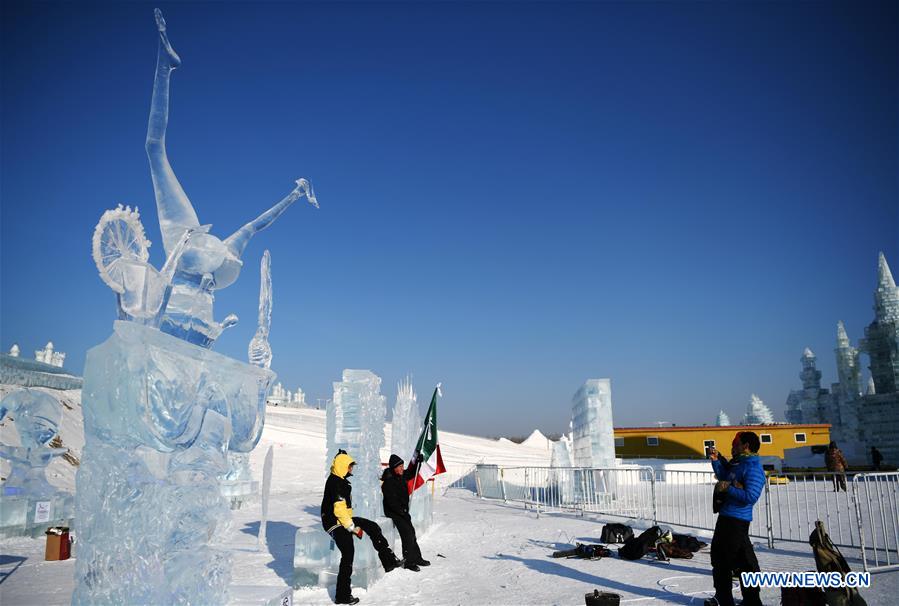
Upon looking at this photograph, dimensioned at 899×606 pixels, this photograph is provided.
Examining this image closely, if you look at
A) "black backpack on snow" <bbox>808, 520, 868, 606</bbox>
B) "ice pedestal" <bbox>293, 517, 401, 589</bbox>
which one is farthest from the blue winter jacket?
"ice pedestal" <bbox>293, 517, 401, 589</bbox>

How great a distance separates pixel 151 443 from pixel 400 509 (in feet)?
17.7

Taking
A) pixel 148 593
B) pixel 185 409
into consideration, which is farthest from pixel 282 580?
pixel 185 409

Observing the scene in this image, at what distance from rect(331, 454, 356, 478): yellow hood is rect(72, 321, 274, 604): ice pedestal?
2.51m

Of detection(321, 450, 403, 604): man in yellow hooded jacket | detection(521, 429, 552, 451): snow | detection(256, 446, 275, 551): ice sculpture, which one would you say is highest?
detection(256, 446, 275, 551): ice sculpture

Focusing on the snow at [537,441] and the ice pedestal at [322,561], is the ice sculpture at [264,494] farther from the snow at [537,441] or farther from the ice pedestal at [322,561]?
the snow at [537,441]

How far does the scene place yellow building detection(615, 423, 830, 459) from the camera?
3250 cm

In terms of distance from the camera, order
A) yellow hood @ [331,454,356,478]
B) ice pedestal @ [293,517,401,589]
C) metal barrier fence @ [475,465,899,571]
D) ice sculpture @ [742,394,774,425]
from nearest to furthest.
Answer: yellow hood @ [331,454,356,478]
ice pedestal @ [293,517,401,589]
metal barrier fence @ [475,465,899,571]
ice sculpture @ [742,394,774,425]

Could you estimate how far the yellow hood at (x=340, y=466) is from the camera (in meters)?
6.79

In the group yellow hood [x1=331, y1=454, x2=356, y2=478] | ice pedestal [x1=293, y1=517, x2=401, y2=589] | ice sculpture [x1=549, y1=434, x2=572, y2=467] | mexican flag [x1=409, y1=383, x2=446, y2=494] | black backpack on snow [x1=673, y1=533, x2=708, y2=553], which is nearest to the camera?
yellow hood [x1=331, y1=454, x2=356, y2=478]

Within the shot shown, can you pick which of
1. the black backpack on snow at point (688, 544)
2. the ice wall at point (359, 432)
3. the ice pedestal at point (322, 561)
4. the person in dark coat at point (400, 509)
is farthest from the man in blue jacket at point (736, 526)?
the ice wall at point (359, 432)

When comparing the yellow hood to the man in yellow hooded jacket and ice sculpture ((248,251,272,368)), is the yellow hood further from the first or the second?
ice sculpture ((248,251,272,368))

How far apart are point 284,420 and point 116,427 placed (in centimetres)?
3319

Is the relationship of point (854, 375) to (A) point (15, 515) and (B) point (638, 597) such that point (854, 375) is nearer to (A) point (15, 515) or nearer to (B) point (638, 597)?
(B) point (638, 597)

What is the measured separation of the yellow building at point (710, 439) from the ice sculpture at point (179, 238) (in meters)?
32.1
